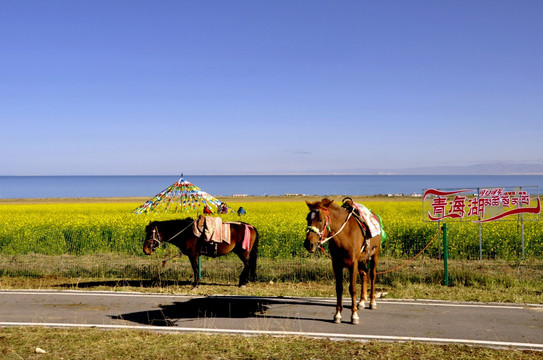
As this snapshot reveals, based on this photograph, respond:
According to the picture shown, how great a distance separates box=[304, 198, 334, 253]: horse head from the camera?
24.3 ft

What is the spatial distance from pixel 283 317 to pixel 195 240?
12.3ft

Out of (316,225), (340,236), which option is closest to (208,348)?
(316,225)

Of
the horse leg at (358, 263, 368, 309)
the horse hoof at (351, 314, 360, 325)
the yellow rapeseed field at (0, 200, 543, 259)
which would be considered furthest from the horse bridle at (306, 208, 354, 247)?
the yellow rapeseed field at (0, 200, 543, 259)

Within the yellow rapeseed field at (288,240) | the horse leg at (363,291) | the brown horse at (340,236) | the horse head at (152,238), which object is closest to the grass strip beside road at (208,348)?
the brown horse at (340,236)

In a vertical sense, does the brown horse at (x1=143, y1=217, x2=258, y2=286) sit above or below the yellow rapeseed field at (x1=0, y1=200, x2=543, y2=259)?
above

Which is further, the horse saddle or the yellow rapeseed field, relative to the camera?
the yellow rapeseed field

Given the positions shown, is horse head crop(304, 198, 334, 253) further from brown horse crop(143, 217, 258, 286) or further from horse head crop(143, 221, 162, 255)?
horse head crop(143, 221, 162, 255)

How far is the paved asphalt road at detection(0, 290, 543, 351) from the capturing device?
7574mm

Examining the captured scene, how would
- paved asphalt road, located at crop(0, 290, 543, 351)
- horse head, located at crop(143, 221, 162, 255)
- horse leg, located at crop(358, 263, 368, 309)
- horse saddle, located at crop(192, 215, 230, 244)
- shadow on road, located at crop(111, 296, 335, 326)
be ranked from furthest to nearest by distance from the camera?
1. horse head, located at crop(143, 221, 162, 255)
2. horse saddle, located at crop(192, 215, 230, 244)
3. horse leg, located at crop(358, 263, 368, 309)
4. shadow on road, located at crop(111, 296, 335, 326)
5. paved asphalt road, located at crop(0, 290, 543, 351)

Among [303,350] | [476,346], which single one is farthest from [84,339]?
[476,346]

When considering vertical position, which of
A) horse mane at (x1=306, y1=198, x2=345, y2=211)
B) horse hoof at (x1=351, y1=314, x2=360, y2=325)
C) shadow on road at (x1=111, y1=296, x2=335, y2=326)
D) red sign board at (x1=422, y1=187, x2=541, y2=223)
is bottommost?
shadow on road at (x1=111, y1=296, x2=335, y2=326)

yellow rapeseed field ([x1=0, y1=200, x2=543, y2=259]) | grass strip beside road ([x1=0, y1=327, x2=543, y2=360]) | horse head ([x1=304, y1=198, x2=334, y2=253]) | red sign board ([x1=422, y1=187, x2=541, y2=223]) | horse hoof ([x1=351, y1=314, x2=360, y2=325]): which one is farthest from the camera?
yellow rapeseed field ([x1=0, y1=200, x2=543, y2=259])

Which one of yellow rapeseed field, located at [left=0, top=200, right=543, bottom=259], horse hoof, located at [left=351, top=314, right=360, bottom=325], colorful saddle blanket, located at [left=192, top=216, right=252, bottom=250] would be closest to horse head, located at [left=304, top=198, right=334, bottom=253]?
horse hoof, located at [left=351, top=314, right=360, bottom=325]

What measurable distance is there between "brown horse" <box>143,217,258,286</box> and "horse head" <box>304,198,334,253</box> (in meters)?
4.14
